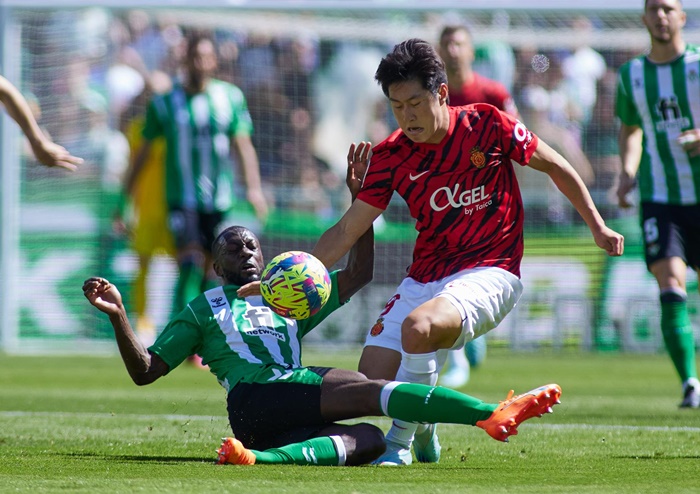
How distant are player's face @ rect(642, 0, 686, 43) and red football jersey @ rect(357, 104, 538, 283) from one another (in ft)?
9.83

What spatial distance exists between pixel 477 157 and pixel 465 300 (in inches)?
29.5

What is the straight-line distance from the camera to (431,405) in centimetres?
495

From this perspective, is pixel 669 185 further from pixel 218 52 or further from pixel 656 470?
pixel 218 52

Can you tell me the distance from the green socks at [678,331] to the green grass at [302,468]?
1.12ft

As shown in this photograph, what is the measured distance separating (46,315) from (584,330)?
22.4ft

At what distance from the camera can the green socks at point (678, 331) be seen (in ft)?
28.0

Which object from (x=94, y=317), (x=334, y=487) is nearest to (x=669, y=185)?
(x=334, y=487)

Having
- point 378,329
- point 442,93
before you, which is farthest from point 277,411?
point 442,93

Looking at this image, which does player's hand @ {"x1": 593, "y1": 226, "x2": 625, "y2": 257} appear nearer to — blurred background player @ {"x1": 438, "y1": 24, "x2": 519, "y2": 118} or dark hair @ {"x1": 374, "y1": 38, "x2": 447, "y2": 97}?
dark hair @ {"x1": 374, "y1": 38, "x2": 447, "y2": 97}

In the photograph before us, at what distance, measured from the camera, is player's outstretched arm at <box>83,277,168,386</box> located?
5.25 meters

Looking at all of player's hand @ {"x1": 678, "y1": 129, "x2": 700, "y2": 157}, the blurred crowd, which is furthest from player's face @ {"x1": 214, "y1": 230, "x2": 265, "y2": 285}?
the blurred crowd

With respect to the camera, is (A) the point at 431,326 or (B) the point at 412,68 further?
(B) the point at 412,68

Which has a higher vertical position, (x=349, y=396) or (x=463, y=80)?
(x=463, y=80)

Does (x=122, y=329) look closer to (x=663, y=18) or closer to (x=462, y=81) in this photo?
(x=663, y=18)
